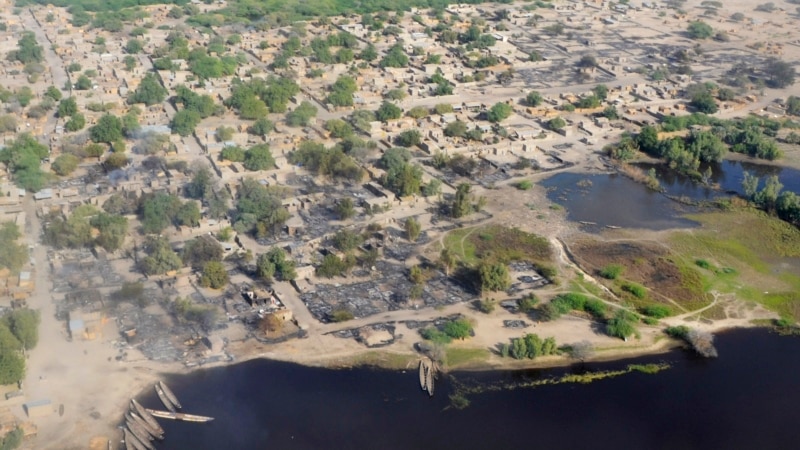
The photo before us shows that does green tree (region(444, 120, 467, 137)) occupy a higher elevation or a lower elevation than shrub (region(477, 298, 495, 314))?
lower

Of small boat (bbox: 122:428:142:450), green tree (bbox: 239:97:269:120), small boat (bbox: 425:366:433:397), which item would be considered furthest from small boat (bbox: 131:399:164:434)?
green tree (bbox: 239:97:269:120)

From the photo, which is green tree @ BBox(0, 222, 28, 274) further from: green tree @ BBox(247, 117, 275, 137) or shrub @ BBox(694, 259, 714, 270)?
shrub @ BBox(694, 259, 714, 270)

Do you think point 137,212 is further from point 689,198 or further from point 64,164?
point 689,198

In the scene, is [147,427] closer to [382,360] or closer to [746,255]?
[382,360]

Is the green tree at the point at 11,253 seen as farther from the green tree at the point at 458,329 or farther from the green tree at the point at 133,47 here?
the green tree at the point at 133,47

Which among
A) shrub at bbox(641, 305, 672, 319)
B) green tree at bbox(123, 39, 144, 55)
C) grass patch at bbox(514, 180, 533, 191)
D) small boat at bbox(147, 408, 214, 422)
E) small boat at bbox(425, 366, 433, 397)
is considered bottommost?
green tree at bbox(123, 39, 144, 55)

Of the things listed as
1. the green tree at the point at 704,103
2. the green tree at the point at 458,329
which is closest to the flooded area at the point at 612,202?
the green tree at the point at 458,329
